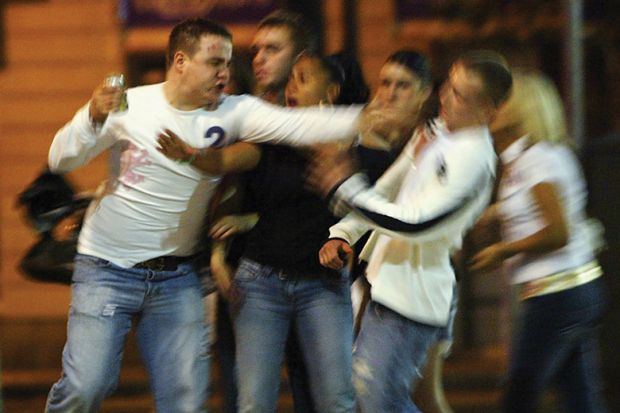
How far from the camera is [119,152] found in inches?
194

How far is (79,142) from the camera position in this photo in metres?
4.77

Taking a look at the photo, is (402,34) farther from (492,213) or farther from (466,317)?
(492,213)

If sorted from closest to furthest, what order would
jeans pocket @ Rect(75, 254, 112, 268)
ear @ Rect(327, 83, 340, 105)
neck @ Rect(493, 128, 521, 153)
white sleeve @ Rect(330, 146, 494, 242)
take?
1. white sleeve @ Rect(330, 146, 494, 242)
2. jeans pocket @ Rect(75, 254, 112, 268)
3. neck @ Rect(493, 128, 521, 153)
4. ear @ Rect(327, 83, 340, 105)

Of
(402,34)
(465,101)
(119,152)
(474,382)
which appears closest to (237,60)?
(119,152)

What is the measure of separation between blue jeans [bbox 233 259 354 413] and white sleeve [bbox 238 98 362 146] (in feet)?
1.84

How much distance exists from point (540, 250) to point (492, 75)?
70 centimetres

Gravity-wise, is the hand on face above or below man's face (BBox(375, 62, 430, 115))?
below

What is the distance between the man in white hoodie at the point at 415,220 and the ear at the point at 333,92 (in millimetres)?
434

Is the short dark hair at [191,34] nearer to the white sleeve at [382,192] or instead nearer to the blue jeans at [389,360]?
the white sleeve at [382,192]

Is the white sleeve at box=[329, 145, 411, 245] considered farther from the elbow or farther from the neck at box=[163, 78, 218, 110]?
the neck at box=[163, 78, 218, 110]

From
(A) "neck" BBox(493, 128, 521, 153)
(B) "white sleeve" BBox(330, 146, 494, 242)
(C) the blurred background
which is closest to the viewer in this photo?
(B) "white sleeve" BBox(330, 146, 494, 242)

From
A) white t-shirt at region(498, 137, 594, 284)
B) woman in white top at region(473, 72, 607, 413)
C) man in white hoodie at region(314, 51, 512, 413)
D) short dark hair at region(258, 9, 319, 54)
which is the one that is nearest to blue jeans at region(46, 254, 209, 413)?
man in white hoodie at region(314, 51, 512, 413)

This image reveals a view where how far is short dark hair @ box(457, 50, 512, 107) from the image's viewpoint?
4.71 meters

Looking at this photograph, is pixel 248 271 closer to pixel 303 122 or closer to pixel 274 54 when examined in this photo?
pixel 303 122
